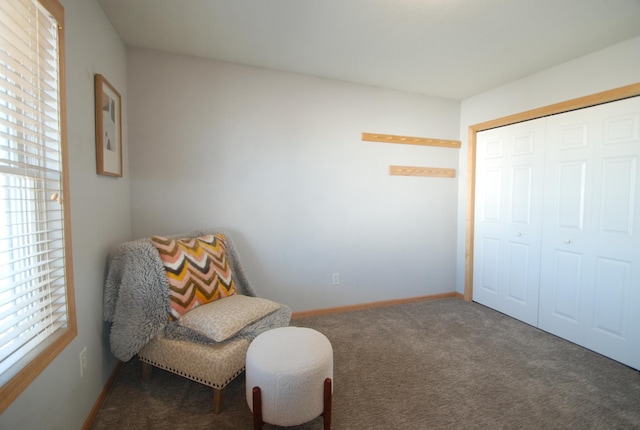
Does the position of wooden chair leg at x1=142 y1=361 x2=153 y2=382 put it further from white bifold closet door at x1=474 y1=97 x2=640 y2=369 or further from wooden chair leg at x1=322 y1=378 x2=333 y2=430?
white bifold closet door at x1=474 y1=97 x2=640 y2=369

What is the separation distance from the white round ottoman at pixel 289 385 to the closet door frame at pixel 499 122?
8.18ft

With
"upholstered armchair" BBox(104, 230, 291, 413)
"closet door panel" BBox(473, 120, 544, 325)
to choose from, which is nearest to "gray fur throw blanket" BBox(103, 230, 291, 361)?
"upholstered armchair" BBox(104, 230, 291, 413)

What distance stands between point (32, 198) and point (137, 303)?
797mm

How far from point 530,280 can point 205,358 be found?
9.44 ft

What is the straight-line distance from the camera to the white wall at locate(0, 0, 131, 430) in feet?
3.78

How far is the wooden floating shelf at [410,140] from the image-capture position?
2.94 metres

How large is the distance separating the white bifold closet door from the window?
11.2ft

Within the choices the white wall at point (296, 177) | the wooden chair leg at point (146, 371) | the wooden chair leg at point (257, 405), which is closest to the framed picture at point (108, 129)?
the white wall at point (296, 177)

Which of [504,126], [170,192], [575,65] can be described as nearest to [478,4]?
[575,65]

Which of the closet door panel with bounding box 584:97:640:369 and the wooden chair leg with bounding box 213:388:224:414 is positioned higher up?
the closet door panel with bounding box 584:97:640:369

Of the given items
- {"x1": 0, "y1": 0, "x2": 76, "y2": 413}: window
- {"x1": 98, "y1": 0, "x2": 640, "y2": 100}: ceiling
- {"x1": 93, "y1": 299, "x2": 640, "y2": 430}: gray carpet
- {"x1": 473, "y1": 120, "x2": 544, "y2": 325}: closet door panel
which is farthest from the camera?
{"x1": 473, "y1": 120, "x2": 544, "y2": 325}: closet door panel

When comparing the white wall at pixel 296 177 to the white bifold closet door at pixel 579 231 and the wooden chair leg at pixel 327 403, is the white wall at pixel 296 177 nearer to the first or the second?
the white bifold closet door at pixel 579 231

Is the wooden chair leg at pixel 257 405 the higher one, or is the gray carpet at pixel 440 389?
the wooden chair leg at pixel 257 405

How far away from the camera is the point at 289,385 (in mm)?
1281
